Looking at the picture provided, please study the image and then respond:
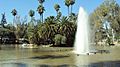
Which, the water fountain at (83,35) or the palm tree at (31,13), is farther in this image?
the palm tree at (31,13)

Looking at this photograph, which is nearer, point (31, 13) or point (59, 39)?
point (59, 39)

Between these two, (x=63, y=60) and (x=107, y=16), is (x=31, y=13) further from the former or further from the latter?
(x=63, y=60)

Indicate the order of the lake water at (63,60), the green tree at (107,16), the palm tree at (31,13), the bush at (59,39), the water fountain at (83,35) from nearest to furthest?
the lake water at (63,60), the water fountain at (83,35), the bush at (59,39), the green tree at (107,16), the palm tree at (31,13)

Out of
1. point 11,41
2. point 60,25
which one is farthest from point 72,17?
point 11,41

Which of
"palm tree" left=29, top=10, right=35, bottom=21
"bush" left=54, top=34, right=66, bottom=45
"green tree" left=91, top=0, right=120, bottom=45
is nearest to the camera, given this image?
"bush" left=54, top=34, right=66, bottom=45

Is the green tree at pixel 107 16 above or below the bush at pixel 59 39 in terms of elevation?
above

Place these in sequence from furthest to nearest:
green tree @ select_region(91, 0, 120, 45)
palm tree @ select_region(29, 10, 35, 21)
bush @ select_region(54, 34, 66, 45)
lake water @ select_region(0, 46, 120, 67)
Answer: palm tree @ select_region(29, 10, 35, 21) → green tree @ select_region(91, 0, 120, 45) → bush @ select_region(54, 34, 66, 45) → lake water @ select_region(0, 46, 120, 67)

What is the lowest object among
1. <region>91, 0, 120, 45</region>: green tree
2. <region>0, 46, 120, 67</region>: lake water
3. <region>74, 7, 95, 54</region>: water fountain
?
<region>0, 46, 120, 67</region>: lake water

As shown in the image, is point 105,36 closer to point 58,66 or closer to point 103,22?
point 103,22

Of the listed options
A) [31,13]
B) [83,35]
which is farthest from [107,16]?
[83,35]

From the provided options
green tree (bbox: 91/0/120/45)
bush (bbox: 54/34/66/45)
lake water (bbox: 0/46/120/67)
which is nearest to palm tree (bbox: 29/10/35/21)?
green tree (bbox: 91/0/120/45)

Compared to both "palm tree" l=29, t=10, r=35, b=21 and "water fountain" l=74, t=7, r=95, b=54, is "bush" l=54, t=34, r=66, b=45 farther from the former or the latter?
"palm tree" l=29, t=10, r=35, b=21

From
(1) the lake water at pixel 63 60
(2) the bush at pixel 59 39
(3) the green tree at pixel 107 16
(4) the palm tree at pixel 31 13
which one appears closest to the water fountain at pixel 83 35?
(1) the lake water at pixel 63 60

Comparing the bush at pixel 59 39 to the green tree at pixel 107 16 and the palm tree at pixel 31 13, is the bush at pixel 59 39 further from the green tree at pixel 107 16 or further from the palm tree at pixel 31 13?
A: the palm tree at pixel 31 13
